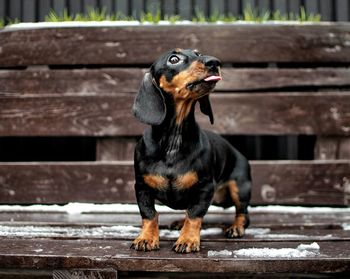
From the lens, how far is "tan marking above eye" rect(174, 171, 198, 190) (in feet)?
6.40

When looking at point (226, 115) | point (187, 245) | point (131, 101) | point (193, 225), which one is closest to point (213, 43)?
Result: point (226, 115)

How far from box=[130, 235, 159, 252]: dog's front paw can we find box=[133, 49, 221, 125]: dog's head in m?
0.46

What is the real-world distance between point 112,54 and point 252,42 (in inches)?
33.9

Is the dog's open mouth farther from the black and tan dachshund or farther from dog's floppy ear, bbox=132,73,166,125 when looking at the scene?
dog's floppy ear, bbox=132,73,166,125

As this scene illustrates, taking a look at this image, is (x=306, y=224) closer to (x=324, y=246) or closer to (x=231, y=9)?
(x=324, y=246)

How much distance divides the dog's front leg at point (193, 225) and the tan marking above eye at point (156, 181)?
0.15 meters

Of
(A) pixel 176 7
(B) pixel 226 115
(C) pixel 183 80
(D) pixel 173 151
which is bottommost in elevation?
(B) pixel 226 115

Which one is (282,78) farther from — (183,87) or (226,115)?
(183,87)

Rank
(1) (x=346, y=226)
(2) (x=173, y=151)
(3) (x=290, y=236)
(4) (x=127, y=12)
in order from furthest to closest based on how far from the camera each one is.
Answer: (4) (x=127, y=12), (1) (x=346, y=226), (3) (x=290, y=236), (2) (x=173, y=151)

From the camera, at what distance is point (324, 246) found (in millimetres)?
1967

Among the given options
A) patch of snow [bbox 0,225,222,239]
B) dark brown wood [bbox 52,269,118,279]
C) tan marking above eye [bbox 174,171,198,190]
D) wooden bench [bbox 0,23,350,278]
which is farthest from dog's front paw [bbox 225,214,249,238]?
dark brown wood [bbox 52,269,118,279]

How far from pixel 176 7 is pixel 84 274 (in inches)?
89.0

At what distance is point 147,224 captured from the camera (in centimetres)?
197

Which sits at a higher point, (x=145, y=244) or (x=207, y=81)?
(x=207, y=81)
